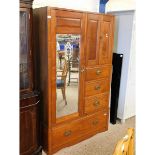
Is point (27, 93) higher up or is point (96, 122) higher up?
point (27, 93)

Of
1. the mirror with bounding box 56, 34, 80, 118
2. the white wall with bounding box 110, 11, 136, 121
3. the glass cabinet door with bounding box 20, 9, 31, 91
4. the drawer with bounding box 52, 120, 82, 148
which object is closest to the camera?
the glass cabinet door with bounding box 20, 9, 31, 91

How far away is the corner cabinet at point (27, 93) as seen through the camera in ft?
6.07

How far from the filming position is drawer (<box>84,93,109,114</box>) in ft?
8.25

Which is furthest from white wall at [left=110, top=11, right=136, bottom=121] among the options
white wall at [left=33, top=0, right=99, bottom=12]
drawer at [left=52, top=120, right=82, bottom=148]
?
drawer at [left=52, top=120, right=82, bottom=148]

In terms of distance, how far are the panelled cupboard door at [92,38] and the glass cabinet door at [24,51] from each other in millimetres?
743

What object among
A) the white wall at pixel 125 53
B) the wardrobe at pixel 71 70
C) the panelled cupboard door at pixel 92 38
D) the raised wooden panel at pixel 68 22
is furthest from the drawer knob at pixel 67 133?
the raised wooden panel at pixel 68 22

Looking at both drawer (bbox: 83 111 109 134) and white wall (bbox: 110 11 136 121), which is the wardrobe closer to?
drawer (bbox: 83 111 109 134)

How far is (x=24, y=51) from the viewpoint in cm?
191

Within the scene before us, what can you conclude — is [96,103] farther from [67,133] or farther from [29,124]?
[29,124]

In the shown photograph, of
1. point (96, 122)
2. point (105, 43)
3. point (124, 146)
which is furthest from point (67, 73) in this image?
point (124, 146)

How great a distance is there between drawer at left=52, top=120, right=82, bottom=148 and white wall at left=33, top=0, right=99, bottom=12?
1.49 m

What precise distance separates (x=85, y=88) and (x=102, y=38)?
683mm

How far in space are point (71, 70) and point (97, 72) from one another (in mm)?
401

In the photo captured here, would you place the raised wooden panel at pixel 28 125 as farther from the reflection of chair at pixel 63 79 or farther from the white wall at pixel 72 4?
the white wall at pixel 72 4
